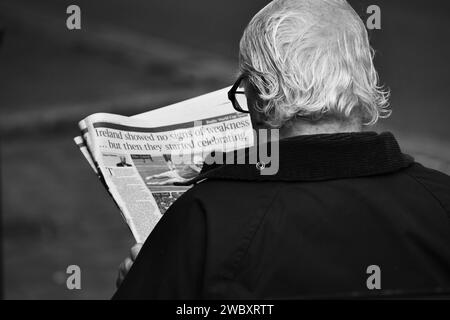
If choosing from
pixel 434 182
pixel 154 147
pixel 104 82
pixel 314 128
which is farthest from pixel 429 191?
pixel 104 82

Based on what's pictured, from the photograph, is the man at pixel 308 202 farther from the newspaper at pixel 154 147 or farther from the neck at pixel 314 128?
the newspaper at pixel 154 147

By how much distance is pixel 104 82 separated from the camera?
19.0 ft

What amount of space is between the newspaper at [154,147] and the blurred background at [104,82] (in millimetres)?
2558

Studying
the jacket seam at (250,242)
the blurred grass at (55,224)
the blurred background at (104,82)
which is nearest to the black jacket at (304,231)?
the jacket seam at (250,242)

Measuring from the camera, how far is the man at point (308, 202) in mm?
1474

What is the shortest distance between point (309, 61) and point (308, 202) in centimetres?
29

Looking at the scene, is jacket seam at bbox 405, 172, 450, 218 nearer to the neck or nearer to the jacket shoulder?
the jacket shoulder

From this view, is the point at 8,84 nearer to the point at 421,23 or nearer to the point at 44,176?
the point at 44,176

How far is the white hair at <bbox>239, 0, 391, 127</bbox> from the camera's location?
62.8 inches

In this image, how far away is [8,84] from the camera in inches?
229

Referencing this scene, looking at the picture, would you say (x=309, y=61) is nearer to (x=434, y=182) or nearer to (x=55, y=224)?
(x=434, y=182)
